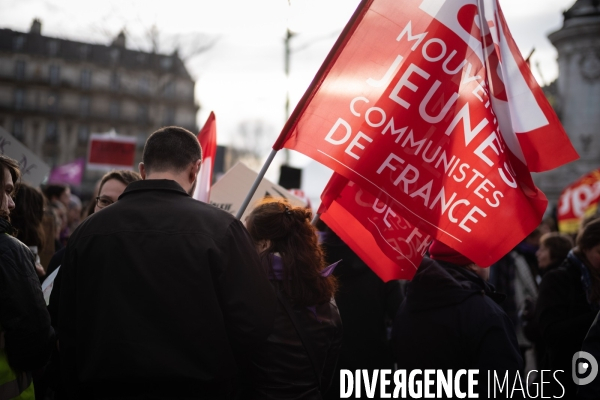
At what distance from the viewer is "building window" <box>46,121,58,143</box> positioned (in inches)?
2420

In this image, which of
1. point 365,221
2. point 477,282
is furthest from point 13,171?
point 477,282

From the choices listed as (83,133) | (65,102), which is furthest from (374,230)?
(65,102)

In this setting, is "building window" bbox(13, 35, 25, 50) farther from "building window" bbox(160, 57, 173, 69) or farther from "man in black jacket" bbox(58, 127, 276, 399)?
"man in black jacket" bbox(58, 127, 276, 399)

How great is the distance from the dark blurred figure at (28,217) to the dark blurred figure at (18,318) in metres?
1.05

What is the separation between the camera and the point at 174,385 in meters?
2.32

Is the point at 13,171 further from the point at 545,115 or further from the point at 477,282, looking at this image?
the point at 545,115

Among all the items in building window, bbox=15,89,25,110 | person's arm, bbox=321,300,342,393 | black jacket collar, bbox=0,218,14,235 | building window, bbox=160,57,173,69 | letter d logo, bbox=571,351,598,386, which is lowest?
building window, bbox=15,89,25,110

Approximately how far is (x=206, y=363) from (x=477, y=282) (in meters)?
1.71

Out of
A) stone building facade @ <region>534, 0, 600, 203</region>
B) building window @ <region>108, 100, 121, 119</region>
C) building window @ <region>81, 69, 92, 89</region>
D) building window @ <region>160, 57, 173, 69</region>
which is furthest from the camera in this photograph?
building window @ <region>108, 100, 121, 119</region>

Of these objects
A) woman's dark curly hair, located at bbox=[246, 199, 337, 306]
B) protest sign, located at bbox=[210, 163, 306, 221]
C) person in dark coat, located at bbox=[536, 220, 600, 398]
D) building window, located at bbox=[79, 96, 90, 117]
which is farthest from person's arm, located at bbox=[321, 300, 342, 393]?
building window, located at bbox=[79, 96, 90, 117]

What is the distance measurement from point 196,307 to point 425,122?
1.54 metres

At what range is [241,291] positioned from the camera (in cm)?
242

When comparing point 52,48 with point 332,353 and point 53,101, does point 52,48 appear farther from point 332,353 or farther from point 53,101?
point 332,353

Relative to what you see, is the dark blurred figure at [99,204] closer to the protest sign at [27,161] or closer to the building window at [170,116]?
the protest sign at [27,161]
